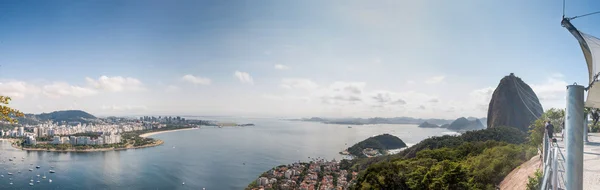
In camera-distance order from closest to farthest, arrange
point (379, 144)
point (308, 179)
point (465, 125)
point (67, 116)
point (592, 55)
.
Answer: point (592, 55)
point (308, 179)
point (379, 144)
point (465, 125)
point (67, 116)

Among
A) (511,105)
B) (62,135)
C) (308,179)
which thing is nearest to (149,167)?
(308,179)

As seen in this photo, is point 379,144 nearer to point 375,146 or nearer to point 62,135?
point 375,146

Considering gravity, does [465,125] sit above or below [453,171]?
below

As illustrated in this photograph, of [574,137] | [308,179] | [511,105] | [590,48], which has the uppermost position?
[590,48]

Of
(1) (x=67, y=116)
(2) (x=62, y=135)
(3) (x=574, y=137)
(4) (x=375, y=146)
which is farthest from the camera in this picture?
(1) (x=67, y=116)

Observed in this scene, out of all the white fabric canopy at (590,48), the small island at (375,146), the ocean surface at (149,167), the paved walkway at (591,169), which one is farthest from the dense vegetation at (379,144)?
the white fabric canopy at (590,48)

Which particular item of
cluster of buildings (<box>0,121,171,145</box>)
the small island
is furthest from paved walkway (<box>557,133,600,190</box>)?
cluster of buildings (<box>0,121,171,145</box>)

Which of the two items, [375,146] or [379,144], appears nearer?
[375,146]

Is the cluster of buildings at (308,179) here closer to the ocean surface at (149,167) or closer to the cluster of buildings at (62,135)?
the ocean surface at (149,167)
